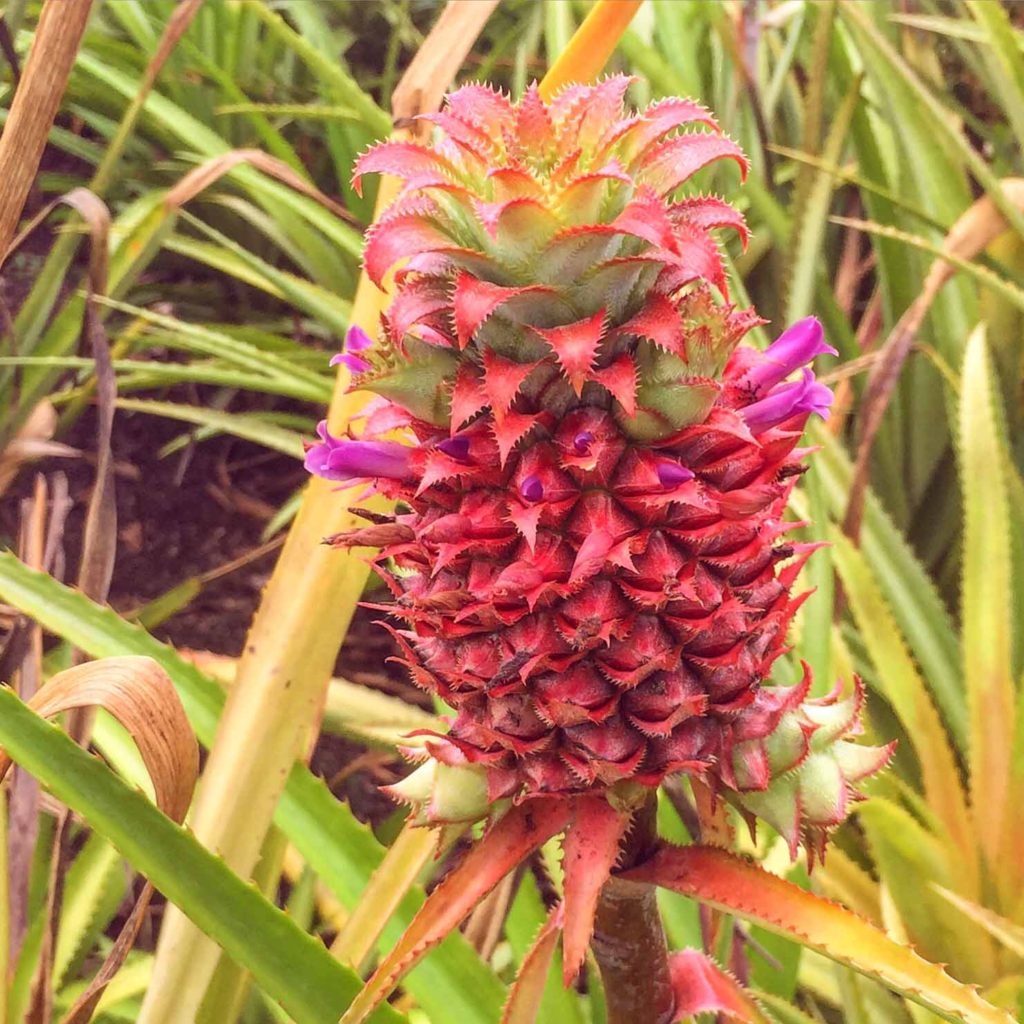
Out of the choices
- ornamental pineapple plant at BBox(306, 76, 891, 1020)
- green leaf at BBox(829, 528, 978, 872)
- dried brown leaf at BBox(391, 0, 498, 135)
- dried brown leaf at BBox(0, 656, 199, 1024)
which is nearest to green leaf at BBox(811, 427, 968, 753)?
green leaf at BBox(829, 528, 978, 872)

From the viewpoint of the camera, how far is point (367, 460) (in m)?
0.54

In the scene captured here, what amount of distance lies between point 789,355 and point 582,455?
0.53ft

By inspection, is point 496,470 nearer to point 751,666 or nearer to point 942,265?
point 751,666

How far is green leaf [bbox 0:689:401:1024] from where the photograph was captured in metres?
0.58

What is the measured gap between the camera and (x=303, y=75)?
→ 7.87 feet

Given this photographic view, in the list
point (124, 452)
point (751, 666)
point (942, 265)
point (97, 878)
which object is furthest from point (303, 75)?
point (751, 666)

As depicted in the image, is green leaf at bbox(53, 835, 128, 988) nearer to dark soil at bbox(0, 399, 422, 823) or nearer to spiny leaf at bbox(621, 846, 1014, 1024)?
dark soil at bbox(0, 399, 422, 823)

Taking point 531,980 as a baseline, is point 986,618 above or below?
above

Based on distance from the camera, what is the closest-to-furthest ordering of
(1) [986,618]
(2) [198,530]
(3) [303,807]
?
(3) [303,807] → (1) [986,618] → (2) [198,530]

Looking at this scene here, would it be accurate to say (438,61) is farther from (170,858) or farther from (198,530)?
(198,530)

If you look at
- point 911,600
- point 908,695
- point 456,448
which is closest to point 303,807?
point 456,448

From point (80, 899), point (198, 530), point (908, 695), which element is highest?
point (198, 530)

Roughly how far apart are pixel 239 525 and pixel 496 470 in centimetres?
165

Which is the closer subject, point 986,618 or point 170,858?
point 170,858
